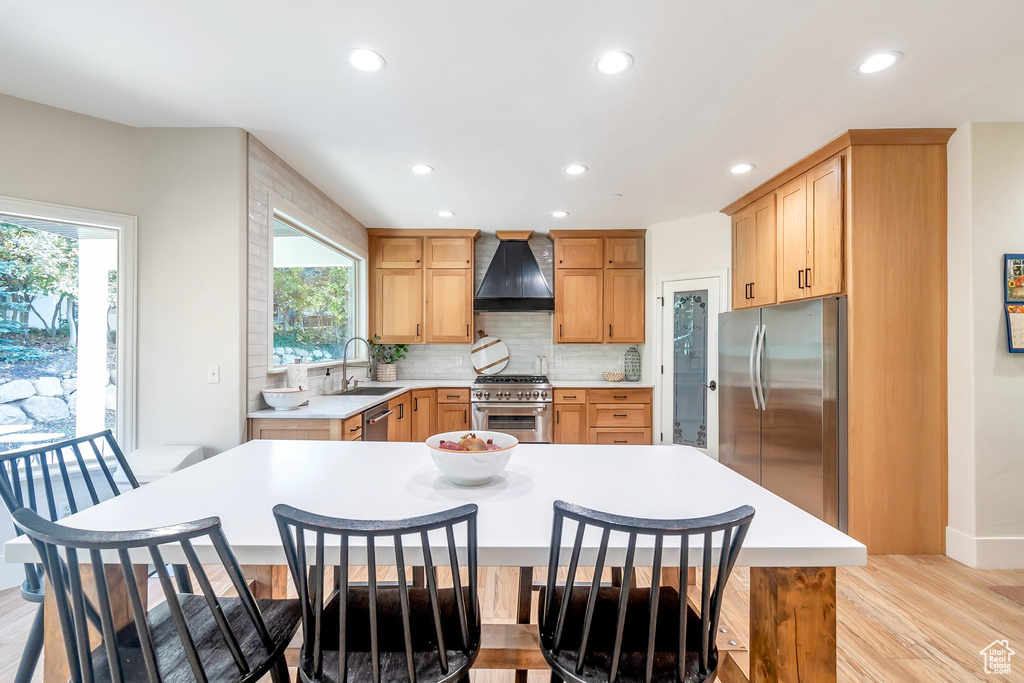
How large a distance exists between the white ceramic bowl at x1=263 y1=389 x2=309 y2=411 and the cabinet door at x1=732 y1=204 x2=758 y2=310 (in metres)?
3.51

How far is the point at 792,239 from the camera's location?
3098 mm

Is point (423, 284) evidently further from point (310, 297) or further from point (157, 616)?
point (157, 616)

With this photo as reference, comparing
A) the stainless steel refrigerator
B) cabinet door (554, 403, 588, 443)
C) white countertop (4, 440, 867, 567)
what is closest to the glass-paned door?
the stainless steel refrigerator

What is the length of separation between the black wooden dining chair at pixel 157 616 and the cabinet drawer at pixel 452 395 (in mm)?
3389

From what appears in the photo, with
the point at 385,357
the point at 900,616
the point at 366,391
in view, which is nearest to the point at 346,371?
the point at 366,391

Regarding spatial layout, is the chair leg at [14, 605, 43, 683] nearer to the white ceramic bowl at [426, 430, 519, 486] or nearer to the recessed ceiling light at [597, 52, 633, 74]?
the white ceramic bowl at [426, 430, 519, 486]

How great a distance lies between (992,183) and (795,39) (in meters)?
1.73

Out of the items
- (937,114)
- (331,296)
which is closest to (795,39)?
(937,114)

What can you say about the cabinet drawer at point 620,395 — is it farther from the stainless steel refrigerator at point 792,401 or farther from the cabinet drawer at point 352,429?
the cabinet drawer at point 352,429

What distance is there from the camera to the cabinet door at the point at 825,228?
267 centimetres

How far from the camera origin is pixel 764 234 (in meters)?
3.44

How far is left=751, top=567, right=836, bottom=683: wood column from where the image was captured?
0.98m

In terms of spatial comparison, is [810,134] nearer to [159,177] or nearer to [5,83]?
[159,177]

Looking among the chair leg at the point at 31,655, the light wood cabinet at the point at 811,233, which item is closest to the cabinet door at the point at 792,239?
the light wood cabinet at the point at 811,233
